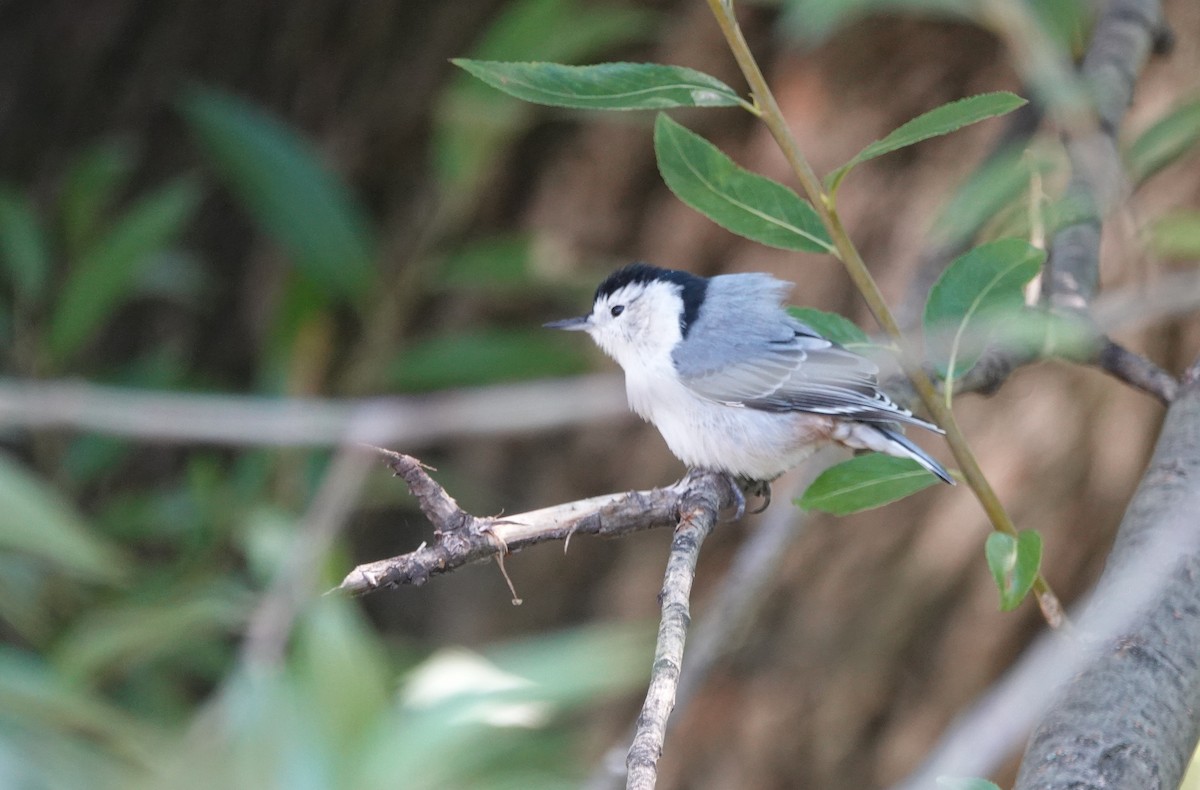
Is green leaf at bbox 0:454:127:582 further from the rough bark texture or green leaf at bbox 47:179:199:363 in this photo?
the rough bark texture

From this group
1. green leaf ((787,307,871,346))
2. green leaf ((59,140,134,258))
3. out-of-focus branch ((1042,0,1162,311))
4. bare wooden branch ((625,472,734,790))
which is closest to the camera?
bare wooden branch ((625,472,734,790))

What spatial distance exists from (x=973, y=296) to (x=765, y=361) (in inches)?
27.5

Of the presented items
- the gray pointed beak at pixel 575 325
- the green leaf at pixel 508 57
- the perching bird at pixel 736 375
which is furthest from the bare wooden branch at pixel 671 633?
the green leaf at pixel 508 57

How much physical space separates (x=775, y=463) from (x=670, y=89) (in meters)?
0.82

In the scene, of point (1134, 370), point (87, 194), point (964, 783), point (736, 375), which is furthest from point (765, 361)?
point (87, 194)

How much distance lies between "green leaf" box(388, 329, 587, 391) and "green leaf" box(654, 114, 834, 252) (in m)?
1.28

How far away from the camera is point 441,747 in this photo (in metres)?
1.27

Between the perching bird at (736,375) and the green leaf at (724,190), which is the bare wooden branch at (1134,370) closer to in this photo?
the perching bird at (736,375)

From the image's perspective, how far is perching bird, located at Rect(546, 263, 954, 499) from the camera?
166 cm

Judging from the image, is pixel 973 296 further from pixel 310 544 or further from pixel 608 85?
pixel 310 544

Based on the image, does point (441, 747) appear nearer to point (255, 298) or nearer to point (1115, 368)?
point (1115, 368)

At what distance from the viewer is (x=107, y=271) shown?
229 cm

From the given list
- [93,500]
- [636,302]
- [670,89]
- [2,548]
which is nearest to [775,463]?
[636,302]

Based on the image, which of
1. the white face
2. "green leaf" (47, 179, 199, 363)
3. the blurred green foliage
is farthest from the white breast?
"green leaf" (47, 179, 199, 363)
